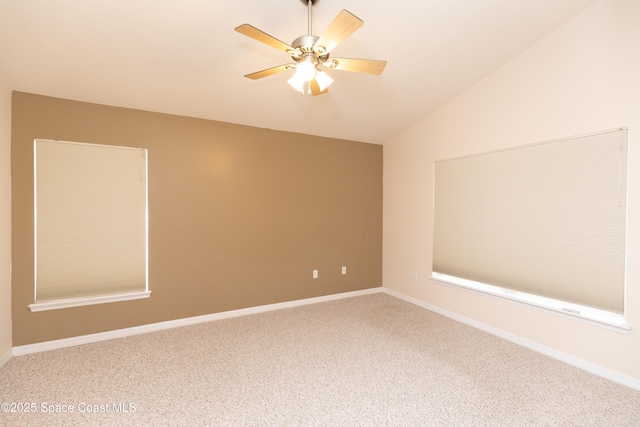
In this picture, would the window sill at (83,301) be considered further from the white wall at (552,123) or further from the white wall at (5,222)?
the white wall at (552,123)

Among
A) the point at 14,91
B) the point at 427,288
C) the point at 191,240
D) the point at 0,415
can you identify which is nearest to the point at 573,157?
the point at 427,288

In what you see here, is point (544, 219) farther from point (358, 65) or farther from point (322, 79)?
point (322, 79)

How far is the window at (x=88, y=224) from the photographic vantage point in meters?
2.84

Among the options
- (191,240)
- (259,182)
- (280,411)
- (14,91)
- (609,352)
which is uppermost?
(14,91)

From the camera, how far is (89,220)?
Answer: 9.89 ft

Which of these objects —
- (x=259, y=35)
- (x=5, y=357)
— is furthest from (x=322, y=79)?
(x=5, y=357)

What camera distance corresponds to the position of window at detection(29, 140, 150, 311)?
9.33 feet

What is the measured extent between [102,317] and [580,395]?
4.41 meters

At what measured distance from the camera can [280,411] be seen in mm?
1988

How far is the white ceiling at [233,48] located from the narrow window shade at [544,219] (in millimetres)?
1149

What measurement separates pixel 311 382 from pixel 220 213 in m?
2.26

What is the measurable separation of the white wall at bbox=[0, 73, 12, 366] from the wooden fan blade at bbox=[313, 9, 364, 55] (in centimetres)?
289

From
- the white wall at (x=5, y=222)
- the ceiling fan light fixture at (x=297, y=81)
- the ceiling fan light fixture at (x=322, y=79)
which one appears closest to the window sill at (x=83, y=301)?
the white wall at (x=5, y=222)

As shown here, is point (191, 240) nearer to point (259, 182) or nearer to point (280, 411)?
point (259, 182)
